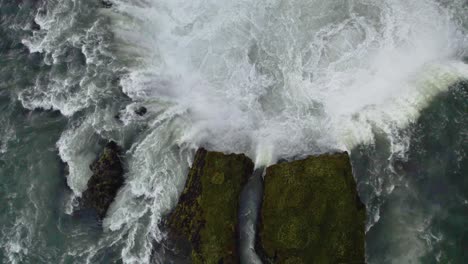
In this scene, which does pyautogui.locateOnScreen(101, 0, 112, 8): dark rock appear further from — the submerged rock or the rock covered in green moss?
the rock covered in green moss

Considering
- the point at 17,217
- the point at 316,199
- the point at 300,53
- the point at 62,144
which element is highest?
the point at 300,53

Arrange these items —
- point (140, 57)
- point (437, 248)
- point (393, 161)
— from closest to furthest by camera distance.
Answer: point (437, 248), point (393, 161), point (140, 57)

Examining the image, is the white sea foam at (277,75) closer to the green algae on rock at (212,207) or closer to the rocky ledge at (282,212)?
the green algae on rock at (212,207)

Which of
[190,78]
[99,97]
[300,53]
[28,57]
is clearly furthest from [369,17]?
[28,57]

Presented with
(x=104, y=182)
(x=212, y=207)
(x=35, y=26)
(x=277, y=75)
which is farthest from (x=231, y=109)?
(x=35, y=26)

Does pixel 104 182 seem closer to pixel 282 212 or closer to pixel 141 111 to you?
pixel 141 111

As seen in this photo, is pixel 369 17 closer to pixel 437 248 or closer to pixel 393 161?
pixel 393 161

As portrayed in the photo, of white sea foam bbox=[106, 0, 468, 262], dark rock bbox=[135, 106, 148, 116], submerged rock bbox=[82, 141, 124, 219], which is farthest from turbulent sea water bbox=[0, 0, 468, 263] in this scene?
submerged rock bbox=[82, 141, 124, 219]

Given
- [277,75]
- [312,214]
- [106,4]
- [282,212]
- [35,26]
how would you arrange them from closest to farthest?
[312,214] → [282,212] → [277,75] → [106,4] → [35,26]
